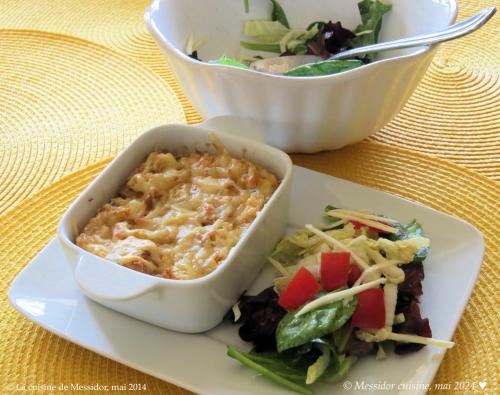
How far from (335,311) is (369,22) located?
894 mm

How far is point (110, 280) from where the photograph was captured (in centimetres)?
107

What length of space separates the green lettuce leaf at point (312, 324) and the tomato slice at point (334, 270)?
5 centimetres

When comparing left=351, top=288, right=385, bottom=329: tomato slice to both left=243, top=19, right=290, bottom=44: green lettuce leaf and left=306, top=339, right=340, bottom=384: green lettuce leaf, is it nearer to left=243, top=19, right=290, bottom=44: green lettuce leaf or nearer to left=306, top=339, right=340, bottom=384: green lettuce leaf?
left=306, top=339, right=340, bottom=384: green lettuce leaf

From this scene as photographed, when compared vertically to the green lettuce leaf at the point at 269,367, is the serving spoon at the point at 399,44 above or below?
above

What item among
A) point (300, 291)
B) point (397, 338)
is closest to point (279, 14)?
point (300, 291)

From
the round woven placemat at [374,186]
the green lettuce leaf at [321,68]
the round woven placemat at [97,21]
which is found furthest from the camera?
the round woven placemat at [97,21]

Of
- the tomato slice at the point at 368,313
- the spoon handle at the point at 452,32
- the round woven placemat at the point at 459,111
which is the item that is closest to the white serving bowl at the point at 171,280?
the tomato slice at the point at 368,313

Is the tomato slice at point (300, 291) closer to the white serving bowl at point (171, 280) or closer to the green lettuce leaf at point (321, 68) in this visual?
the white serving bowl at point (171, 280)

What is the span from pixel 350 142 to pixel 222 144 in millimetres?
341

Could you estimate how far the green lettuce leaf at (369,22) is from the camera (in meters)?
1.65

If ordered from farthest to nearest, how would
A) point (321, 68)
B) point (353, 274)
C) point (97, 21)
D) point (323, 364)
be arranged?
point (97, 21), point (321, 68), point (353, 274), point (323, 364)

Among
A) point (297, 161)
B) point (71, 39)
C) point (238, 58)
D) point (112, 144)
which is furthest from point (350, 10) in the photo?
point (71, 39)

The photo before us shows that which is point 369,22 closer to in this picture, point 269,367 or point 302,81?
point 302,81

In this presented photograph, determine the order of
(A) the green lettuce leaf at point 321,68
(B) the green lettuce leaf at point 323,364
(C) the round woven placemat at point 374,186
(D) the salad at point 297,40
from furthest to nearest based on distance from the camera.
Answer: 1. (D) the salad at point 297,40
2. (A) the green lettuce leaf at point 321,68
3. (C) the round woven placemat at point 374,186
4. (B) the green lettuce leaf at point 323,364
